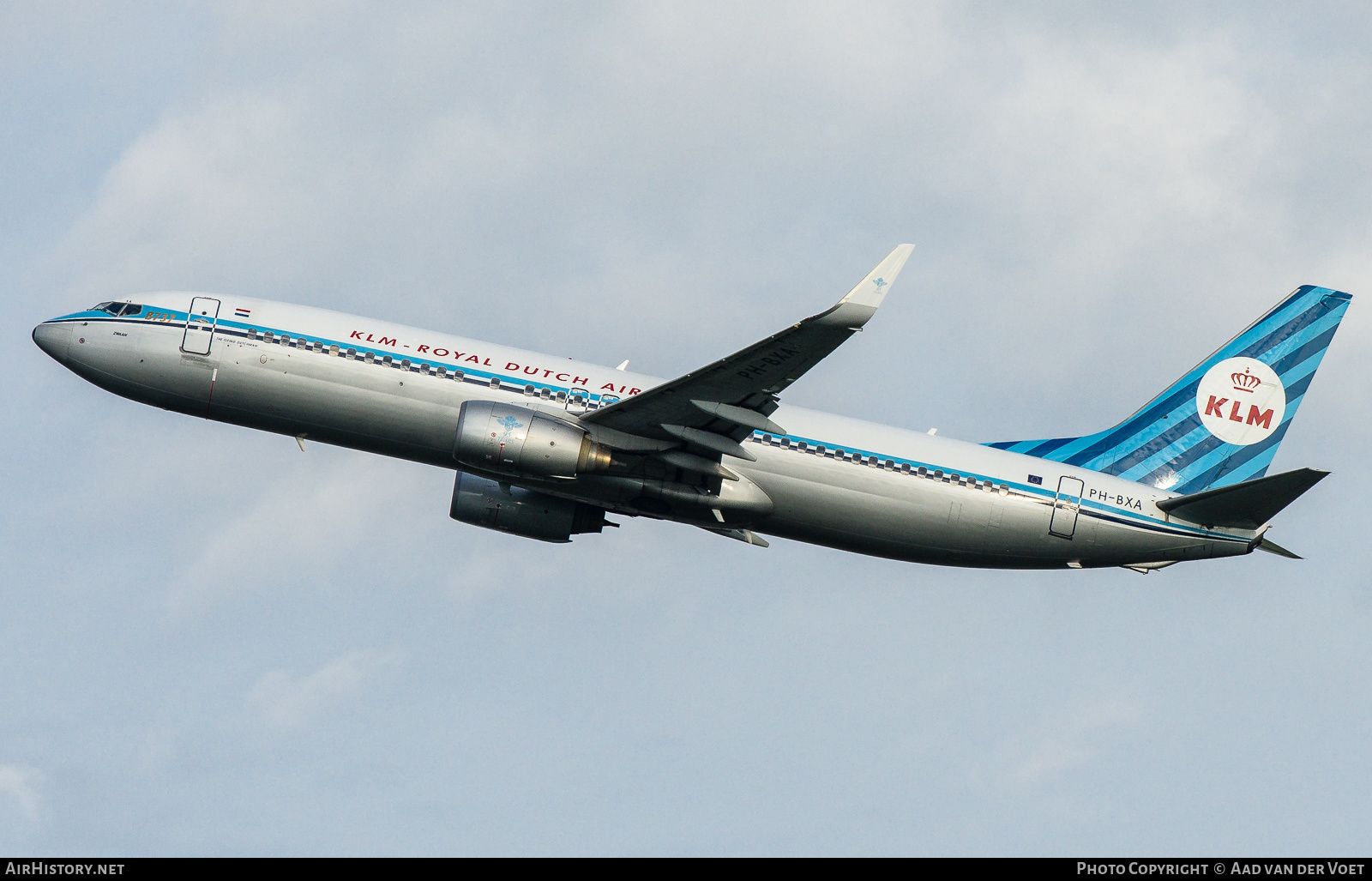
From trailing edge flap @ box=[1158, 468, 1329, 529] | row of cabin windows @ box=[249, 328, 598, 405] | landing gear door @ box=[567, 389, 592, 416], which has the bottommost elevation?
trailing edge flap @ box=[1158, 468, 1329, 529]

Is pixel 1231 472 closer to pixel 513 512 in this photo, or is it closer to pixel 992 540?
pixel 992 540

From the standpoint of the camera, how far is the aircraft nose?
41062 millimetres

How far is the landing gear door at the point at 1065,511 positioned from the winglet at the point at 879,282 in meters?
10.9

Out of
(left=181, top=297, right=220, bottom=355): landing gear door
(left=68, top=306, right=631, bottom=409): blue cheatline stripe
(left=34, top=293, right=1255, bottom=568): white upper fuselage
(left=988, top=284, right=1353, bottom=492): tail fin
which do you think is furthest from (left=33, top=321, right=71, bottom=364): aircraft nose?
(left=988, top=284, right=1353, bottom=492): tail fin

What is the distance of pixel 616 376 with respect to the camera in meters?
40.9

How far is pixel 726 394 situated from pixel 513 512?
9241 mm

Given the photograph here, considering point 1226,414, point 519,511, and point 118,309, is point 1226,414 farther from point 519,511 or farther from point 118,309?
point 118,309

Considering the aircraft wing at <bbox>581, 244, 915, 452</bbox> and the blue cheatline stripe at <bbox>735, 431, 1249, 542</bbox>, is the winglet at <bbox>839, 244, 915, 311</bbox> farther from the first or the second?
the blue cheatline stripe at <bbox>735, 431, 1249, 542</bbox>

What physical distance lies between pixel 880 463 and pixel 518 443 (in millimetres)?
10371

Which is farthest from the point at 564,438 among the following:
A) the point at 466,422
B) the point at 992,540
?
the point at 992,540

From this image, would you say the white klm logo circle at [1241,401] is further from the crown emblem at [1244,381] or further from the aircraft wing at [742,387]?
the aircraft wing at [742,387]

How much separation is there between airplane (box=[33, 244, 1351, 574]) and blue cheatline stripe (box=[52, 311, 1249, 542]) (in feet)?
0.17

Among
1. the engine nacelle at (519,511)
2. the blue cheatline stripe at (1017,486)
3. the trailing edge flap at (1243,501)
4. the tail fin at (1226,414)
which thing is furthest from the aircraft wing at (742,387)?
the trailing edge flap at (1243,501)

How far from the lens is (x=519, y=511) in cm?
4331
